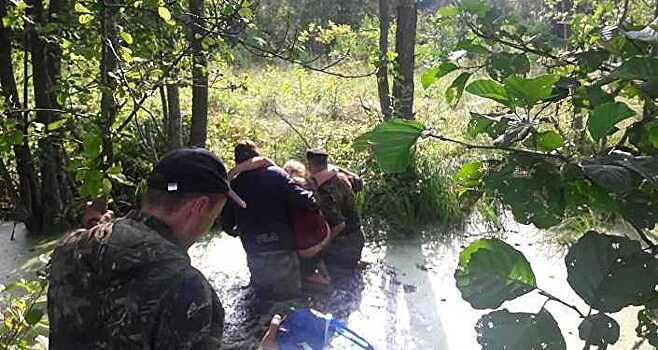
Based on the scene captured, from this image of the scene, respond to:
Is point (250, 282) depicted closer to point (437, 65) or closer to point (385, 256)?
point (385, 256)

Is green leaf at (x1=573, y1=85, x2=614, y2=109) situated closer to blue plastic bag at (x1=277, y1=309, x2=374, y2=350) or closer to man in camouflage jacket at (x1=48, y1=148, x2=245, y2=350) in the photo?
man in camouflage jacket at (x1=48, y1=148, x2=245, y2=350)

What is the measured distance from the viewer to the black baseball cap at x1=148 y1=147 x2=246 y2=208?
205cm

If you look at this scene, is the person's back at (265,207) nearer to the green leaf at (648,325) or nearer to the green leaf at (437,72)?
the green leaf at (437,72)

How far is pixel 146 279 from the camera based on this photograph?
1877 mm

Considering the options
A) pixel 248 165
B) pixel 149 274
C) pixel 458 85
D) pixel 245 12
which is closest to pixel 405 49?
pixel 248 165

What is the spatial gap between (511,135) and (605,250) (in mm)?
241

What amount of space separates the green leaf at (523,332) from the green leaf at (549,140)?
0.27 meters

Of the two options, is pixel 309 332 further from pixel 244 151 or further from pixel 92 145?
pixel 92 145

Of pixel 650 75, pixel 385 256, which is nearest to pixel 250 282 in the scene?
pixel 385 256

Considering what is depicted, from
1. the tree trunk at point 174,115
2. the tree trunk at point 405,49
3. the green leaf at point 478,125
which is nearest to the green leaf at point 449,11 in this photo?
the green leaf at point 478,125

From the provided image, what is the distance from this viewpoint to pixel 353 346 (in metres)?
3.95

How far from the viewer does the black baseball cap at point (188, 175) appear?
2049 millimetres

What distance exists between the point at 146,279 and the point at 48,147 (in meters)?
4.83

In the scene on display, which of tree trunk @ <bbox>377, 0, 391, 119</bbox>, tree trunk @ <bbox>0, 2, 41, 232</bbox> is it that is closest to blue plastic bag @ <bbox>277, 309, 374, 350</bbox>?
tree trunk @ <bbox>377, 0, 391, 119</bbox>
